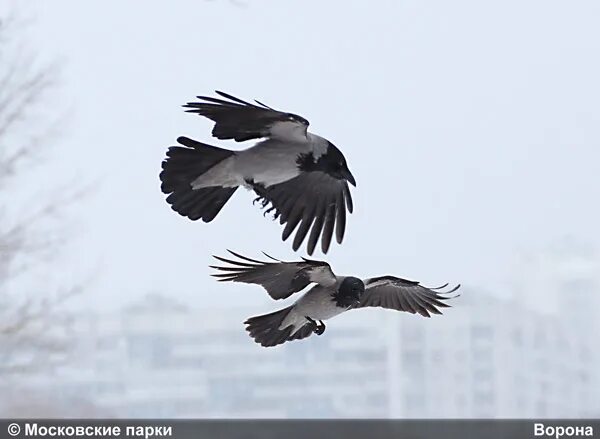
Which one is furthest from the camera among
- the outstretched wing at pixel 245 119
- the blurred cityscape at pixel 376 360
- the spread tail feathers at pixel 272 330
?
the blurred cityscape at pixel 376 360

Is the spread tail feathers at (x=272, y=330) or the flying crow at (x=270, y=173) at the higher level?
the flying crow at (x=270, y=173)

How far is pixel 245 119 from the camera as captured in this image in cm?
62

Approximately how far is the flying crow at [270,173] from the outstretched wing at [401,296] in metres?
0.07

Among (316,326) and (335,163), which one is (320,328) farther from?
(335,163)

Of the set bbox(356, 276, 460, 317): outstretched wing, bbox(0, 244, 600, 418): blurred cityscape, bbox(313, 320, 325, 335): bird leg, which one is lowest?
bbox(313, 320, 325, 335): bird leg

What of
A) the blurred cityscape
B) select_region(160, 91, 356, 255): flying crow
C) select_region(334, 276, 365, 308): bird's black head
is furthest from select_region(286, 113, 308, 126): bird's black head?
the blurred cityscape

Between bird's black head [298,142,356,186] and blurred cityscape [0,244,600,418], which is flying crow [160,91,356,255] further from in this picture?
blurred cityscape [0,244,600,418]

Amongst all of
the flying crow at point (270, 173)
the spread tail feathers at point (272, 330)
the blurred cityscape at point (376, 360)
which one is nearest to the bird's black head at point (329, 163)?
the flying crow at point (270, 173)

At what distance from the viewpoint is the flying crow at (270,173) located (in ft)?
2.04

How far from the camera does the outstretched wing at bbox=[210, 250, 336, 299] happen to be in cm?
64

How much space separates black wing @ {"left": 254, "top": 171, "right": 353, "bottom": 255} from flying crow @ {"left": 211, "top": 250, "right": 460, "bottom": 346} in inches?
0.8

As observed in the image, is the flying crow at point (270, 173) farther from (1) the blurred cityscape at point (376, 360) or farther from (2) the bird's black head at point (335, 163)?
(1) the blurred cityscape at point (376, 360)

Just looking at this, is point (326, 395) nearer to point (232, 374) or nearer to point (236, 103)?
point (232, 374)

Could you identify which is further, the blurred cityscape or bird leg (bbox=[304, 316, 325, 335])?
the blurred cityscape
